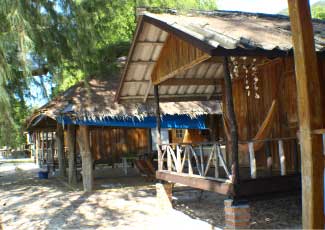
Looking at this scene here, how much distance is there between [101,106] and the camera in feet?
42.4

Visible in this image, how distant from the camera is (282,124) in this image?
8.86 m

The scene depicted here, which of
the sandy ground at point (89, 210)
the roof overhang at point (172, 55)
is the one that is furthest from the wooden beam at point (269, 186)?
the roof overhang at point (172, 55)

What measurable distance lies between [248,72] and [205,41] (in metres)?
Result: 3.70

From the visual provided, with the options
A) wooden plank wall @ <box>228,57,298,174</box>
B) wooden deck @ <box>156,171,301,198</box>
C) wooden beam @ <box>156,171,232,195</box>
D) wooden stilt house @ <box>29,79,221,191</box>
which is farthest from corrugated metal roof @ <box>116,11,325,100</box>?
wooden beam @ <box>156,171,232,195</box>

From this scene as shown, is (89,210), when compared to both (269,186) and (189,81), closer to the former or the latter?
(189,81)

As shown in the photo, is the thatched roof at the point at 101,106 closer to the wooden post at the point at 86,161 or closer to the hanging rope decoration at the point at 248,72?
the wooden post at the point at 86,161

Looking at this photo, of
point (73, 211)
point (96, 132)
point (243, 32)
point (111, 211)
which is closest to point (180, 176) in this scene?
point (111, 211)

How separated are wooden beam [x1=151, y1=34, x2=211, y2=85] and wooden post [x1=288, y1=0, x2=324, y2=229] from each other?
4.19 metres

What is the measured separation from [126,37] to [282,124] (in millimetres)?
15075

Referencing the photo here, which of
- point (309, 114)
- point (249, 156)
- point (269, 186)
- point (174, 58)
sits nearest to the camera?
point (309, 114)

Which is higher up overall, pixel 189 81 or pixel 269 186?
pixel 189 81

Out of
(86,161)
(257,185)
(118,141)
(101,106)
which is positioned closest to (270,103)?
(257,185)

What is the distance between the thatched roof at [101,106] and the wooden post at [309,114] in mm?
8835

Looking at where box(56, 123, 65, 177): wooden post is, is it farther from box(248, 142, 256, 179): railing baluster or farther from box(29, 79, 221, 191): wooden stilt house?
box(248, 142, 256, 179): railing baluster
